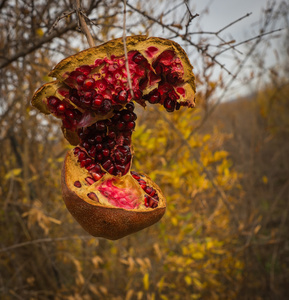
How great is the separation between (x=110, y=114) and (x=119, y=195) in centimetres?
22

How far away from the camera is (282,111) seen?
7.83 m

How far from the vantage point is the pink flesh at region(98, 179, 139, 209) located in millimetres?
730

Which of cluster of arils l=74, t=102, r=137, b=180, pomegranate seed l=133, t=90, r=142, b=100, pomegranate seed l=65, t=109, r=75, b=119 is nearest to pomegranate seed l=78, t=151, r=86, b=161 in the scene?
cluster of arils l=74, t=102, r=137, b=180

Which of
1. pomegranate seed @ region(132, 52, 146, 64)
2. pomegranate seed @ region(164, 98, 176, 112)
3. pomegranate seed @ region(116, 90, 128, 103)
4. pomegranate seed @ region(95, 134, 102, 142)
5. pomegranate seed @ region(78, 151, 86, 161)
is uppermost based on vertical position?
pomegranate seed @ region(132, 52, 146, 64)

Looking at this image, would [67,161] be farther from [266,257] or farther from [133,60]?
[266,257]

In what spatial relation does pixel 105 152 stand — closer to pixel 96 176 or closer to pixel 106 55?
pixel 96 176

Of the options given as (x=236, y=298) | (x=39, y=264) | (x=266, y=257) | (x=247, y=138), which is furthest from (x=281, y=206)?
(x=39, y=264)

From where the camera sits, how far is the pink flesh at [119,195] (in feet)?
2.40

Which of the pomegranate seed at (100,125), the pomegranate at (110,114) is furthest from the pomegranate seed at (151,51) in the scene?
the pomegranate seed at (100,125)

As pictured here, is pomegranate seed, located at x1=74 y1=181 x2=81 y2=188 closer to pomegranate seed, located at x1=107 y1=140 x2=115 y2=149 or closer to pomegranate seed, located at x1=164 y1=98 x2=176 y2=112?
pomegranate seed, located at x1=107 y1=140 x2=115 y2=149

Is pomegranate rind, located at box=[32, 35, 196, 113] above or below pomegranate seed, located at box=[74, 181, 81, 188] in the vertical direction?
above

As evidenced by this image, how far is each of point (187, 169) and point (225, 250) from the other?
888 mm

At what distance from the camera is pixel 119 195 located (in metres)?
0.76

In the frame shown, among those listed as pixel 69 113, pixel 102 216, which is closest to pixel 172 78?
pixel 69 113
